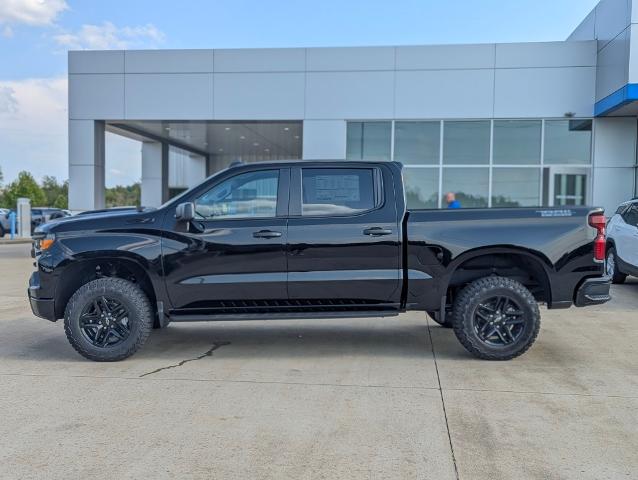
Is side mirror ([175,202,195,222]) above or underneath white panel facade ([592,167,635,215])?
underneath

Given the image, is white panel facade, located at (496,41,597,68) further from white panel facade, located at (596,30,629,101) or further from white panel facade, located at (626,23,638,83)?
white panel facade, located at (626,23,638,83)

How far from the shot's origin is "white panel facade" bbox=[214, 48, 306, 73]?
1680 cm

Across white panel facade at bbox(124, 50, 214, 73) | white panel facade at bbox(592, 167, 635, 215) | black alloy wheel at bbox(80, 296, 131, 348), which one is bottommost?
black alloy wheel at bbox(80, 296, 131, 348)

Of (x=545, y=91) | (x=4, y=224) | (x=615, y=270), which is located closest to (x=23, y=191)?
(x=4, y=224)

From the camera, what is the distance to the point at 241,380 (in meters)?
5.22

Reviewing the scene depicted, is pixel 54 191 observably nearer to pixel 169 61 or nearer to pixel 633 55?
pixel 169 61

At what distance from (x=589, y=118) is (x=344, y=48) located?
705 centimetres

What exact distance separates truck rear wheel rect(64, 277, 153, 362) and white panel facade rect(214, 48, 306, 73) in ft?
40.3

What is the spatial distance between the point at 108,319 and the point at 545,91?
14081 millimetres

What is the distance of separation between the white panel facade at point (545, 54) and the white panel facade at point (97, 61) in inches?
434

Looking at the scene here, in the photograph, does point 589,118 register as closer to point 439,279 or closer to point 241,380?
point 439,279

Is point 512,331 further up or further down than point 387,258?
further down

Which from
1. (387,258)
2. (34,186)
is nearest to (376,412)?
(387,258)

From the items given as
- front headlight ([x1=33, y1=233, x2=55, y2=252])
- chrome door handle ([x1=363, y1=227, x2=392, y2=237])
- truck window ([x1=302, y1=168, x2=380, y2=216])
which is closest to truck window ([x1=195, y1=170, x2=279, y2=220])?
truck window ([x1=302, y1=168, x2=380, y2=216])
